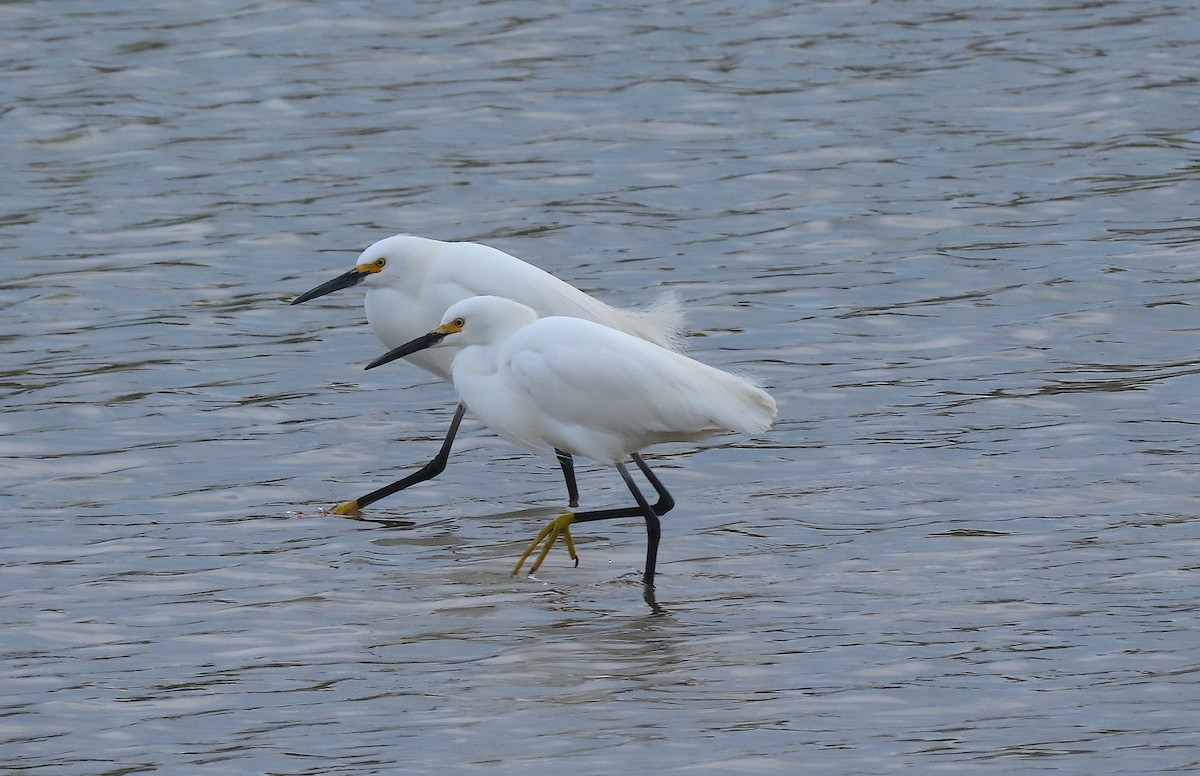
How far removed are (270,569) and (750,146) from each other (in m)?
7.37

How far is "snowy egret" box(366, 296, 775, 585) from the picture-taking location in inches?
291

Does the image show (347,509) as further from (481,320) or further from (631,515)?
(631,515)

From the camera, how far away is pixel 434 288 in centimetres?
874

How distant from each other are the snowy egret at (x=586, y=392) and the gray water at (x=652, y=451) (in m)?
0.50

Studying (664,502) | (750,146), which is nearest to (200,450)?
(664,502)

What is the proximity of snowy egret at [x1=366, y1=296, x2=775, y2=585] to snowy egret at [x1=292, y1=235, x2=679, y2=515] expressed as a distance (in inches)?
35.4

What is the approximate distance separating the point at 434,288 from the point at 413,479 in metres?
0.86

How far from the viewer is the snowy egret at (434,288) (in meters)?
8.70

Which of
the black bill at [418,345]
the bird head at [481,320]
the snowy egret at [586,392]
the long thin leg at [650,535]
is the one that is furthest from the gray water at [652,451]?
the bird head at [481,320]

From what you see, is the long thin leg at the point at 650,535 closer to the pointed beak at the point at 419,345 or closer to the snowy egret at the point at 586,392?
the snowy egret at the point at 586,392

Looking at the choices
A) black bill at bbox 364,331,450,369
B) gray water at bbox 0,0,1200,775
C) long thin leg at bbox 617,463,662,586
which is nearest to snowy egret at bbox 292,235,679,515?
black bill at bbox 364,331,450,369

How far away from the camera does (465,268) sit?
873 cm

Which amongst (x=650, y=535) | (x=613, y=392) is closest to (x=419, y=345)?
(x=613, y=392)

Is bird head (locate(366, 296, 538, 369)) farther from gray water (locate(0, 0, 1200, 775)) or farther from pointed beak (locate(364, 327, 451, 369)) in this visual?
gray water (locate(0, 0, 1200, 775))
